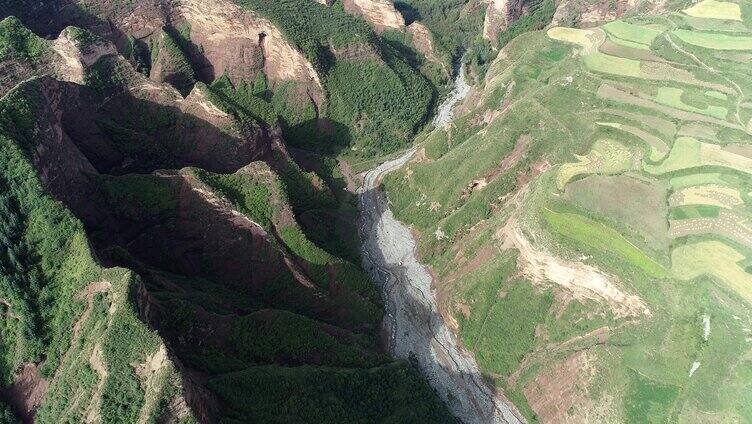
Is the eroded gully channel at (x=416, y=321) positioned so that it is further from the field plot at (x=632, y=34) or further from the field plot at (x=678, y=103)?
the field plot at (x=632, y=34)

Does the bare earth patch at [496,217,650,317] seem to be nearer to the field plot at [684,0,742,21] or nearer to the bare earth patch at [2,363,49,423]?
the bare earth patch at [2,363,49,423]

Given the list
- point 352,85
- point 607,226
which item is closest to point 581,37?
point 352,85

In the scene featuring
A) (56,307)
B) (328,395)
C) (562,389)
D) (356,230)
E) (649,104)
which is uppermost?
(649,104)

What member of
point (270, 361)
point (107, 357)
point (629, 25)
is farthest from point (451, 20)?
point (107, 357)

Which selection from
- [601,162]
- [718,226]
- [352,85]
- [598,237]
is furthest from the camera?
[352,85]

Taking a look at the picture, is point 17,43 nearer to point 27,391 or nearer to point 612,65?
point 27,391

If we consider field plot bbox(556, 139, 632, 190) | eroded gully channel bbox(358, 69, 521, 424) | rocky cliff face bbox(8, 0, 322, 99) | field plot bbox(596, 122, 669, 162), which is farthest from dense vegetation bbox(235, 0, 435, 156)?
field plot bbox(556, 139, 632, 190)
